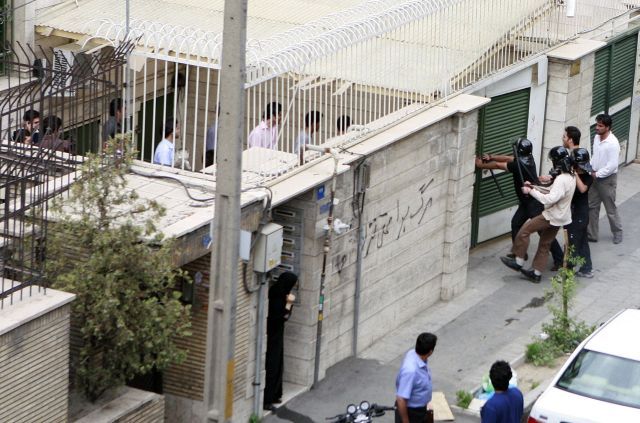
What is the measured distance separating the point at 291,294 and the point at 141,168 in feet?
6.24

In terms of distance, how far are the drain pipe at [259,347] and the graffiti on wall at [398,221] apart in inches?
82.6

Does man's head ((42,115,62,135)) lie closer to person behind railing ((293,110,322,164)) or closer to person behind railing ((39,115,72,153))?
person behind railing ((39,115,72,153))

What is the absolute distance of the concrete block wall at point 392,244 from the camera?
567 inches

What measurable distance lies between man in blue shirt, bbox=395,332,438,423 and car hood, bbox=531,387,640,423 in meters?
1.06

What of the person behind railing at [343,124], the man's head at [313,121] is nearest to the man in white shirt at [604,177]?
the person behind railing at [343,124]

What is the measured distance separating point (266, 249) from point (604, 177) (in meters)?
7.37

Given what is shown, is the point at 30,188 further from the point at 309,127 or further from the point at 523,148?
the point at 523,148

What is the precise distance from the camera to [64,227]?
461 inches

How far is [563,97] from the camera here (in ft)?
65.6

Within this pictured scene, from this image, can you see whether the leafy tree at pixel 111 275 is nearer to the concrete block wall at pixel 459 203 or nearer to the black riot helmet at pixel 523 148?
the concrete block wall at pixel 459 203

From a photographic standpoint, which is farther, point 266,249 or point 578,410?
point 266,249

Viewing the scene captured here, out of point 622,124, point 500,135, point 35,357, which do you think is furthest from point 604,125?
point 35,357

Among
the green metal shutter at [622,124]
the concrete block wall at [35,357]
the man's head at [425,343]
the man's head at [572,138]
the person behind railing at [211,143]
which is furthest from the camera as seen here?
the green metal shutter at [622,124]

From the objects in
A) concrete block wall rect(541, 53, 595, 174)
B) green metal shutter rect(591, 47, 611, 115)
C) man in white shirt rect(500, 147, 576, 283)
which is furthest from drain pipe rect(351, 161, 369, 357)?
green metal shutter rect(591, 47, 611, 115)
